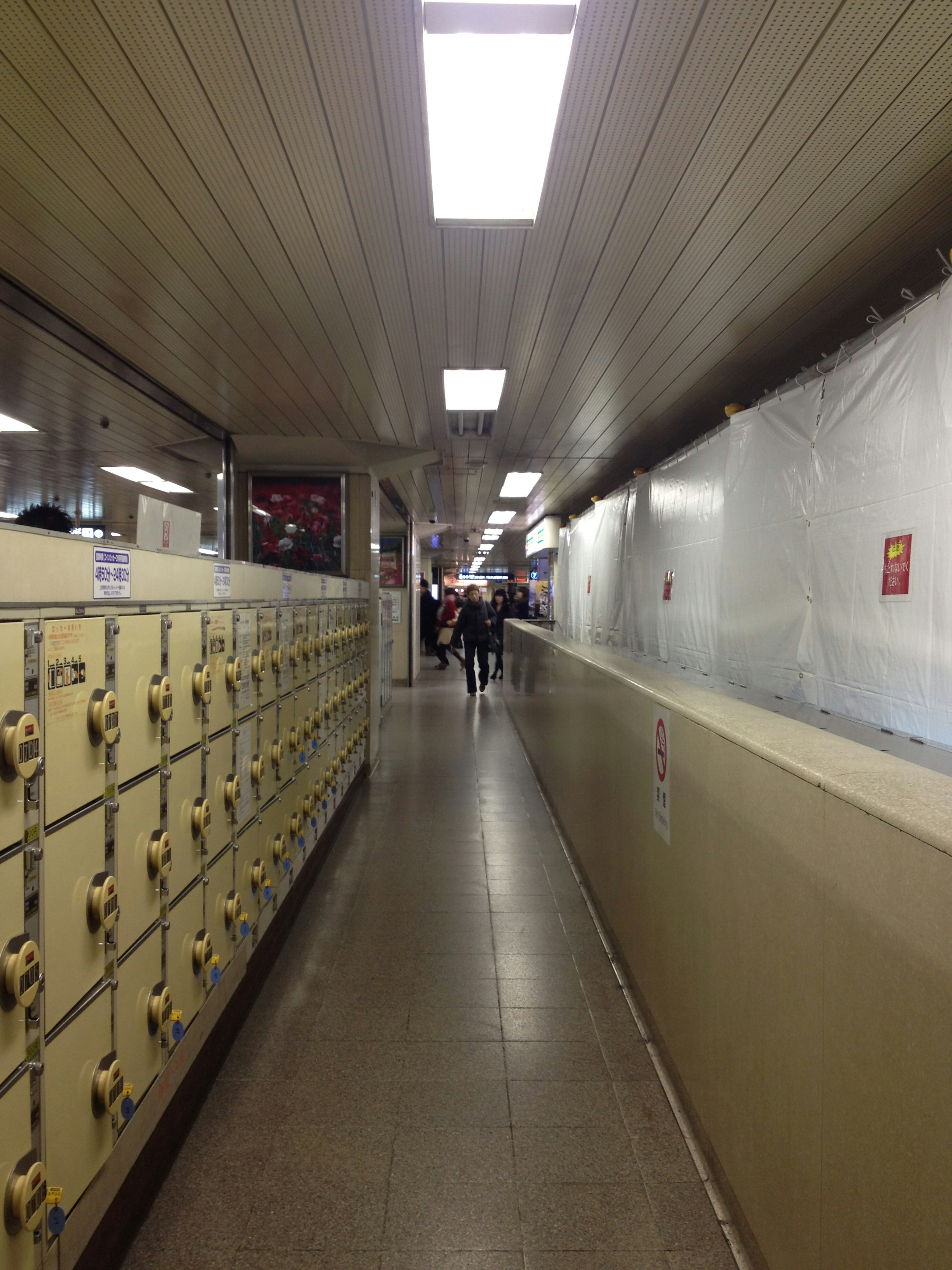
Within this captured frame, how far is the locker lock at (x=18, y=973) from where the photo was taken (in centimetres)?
131

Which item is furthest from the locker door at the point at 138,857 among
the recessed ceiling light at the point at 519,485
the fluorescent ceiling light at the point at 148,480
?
the recessed ceiling light at the point at 519,485

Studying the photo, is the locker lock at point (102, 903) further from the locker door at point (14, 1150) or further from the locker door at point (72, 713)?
the locker door at point (14, 1150)

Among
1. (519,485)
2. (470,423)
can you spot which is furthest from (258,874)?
(519,485)

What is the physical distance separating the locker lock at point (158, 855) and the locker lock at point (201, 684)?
1.31 feet

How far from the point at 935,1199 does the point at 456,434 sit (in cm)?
533

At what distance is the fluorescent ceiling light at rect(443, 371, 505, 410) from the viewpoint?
4285 mm

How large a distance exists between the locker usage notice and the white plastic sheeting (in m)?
2.08

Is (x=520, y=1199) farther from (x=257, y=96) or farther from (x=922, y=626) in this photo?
(x=257, y=96)

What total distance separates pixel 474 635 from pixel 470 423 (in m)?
6.08

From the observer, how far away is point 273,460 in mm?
6203

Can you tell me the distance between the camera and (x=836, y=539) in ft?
9.46

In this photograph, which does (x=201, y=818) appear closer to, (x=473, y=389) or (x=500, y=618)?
(x=473, y=389)

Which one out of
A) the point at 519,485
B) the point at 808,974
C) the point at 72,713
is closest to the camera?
the point at 808,974

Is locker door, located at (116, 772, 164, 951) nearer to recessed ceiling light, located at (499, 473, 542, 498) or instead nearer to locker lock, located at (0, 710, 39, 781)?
locker lock, located at (0, 710, 39, 781)
